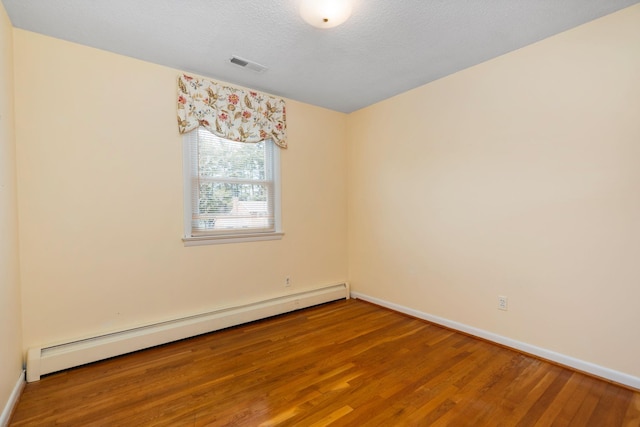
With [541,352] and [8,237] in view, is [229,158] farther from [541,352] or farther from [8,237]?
[541,352]

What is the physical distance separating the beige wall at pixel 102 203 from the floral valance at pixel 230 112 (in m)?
0.14

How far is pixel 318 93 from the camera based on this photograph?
330cm

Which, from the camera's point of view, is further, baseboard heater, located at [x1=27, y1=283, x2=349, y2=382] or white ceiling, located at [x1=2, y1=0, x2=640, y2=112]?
baseboard heater, located at [x1=27, y1=283, x2=349, y2=382]

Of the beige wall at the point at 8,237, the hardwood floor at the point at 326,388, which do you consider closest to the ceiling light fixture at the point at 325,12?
the beige wall at the point at 8,237

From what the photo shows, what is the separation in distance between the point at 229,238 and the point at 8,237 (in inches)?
62.2

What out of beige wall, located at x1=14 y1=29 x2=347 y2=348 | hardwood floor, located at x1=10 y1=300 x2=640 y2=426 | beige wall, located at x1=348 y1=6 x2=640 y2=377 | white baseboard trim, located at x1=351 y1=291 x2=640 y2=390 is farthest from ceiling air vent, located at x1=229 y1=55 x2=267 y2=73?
white baseboard trim, located at x1=351 y1=291 x2=640 y2=390

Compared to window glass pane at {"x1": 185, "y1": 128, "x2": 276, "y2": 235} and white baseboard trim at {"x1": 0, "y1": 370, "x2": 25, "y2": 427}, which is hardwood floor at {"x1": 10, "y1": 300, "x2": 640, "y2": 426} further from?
window glass pane at {"x1": 185, "y1": 128, "x2": 276, "y2": 235}

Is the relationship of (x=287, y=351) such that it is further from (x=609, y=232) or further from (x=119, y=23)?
(x=119, y=23)

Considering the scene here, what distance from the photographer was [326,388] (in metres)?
1.95

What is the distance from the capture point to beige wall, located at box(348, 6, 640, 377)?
6.52 feet

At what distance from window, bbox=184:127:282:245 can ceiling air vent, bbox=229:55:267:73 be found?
0.73 m

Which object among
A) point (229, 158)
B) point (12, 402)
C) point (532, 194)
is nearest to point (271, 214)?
point (229, 158)

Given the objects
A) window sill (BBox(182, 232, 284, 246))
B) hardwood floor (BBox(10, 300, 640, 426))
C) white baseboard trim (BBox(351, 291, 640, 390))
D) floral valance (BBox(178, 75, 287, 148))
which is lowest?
hardwood floor (BBox(10, 300, 640, 426))

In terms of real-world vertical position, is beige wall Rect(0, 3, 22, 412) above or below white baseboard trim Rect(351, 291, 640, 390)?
above
